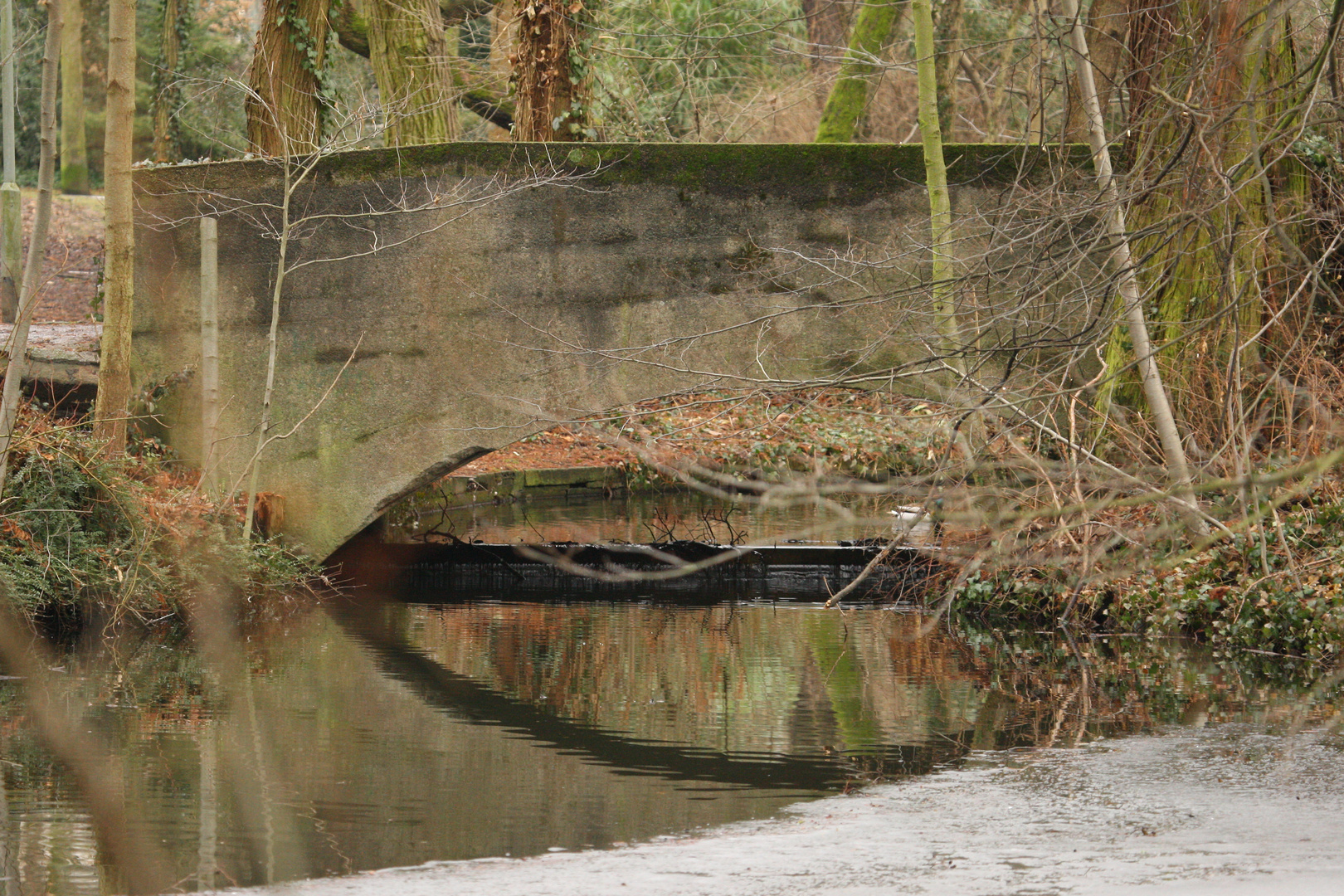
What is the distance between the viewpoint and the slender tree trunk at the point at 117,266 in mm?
11141

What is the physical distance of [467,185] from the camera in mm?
11914

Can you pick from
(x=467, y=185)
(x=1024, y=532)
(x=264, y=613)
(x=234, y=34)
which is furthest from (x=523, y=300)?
(x=234, y=34)

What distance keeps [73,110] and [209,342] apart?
1974 centimetres

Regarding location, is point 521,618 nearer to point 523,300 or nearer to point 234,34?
point 523,300

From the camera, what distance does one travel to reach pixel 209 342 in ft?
38.9

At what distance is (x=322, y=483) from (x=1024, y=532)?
5.95 m

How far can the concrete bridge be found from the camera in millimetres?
11594

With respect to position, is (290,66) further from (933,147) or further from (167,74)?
(167,74)

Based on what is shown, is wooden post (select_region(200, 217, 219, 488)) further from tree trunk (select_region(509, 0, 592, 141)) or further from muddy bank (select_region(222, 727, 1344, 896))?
muddy bank (select_region(222, 727, 1344, 896))

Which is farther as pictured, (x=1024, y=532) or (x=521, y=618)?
(x=521, y=618)

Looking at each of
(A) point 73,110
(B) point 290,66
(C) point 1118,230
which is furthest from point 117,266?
(A) point 73,110

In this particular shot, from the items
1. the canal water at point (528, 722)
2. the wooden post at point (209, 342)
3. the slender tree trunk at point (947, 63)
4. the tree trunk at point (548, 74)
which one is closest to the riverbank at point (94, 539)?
the canal water at point (528, 722)

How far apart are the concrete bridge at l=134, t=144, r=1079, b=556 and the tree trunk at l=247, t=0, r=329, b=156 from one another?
243cm

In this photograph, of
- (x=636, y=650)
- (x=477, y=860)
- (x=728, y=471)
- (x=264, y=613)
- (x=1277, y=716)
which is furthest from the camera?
(x=728, y=471)
